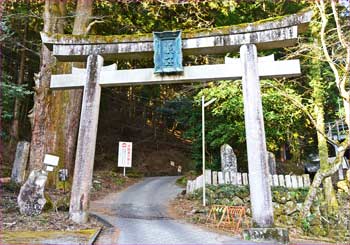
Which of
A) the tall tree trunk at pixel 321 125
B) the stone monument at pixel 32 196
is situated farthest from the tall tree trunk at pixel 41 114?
the tall tree trunk at pixel 321 125

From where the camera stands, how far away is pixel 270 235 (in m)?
5.30

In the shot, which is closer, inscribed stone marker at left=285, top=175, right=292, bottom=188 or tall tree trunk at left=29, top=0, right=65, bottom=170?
tall tree trunk at left=29, top=0, right=65, bottom=170

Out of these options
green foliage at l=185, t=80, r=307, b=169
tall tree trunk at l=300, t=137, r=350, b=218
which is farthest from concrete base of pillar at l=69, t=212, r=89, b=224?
green foliage at l=185, t=80, r=307, b=169

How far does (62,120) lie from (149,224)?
5212 millimetres

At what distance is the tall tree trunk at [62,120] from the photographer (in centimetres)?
962

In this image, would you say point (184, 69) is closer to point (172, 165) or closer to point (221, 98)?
point (221, 98)

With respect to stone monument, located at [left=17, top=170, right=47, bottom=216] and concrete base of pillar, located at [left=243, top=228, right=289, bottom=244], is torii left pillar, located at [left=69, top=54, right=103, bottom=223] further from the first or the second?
concrete base of pillar, located at [left=243, top=228, right=289, bottom=244]

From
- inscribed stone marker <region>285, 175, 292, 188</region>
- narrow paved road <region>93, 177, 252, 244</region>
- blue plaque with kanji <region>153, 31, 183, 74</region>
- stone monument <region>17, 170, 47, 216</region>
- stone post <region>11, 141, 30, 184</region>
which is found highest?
blue plaque with kanji <region>153, 31, 183, 74</region>

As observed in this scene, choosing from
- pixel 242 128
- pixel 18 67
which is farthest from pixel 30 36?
pixel 242 128

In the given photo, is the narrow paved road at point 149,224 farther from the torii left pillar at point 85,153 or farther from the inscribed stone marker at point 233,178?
the inscribed stone marker at point 233,178

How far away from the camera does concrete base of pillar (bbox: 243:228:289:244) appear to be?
5273 millimetres

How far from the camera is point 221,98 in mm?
11383

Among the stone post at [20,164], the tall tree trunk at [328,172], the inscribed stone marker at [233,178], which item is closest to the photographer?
the tall tree trunk at [328,172]

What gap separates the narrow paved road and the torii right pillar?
0.51m
